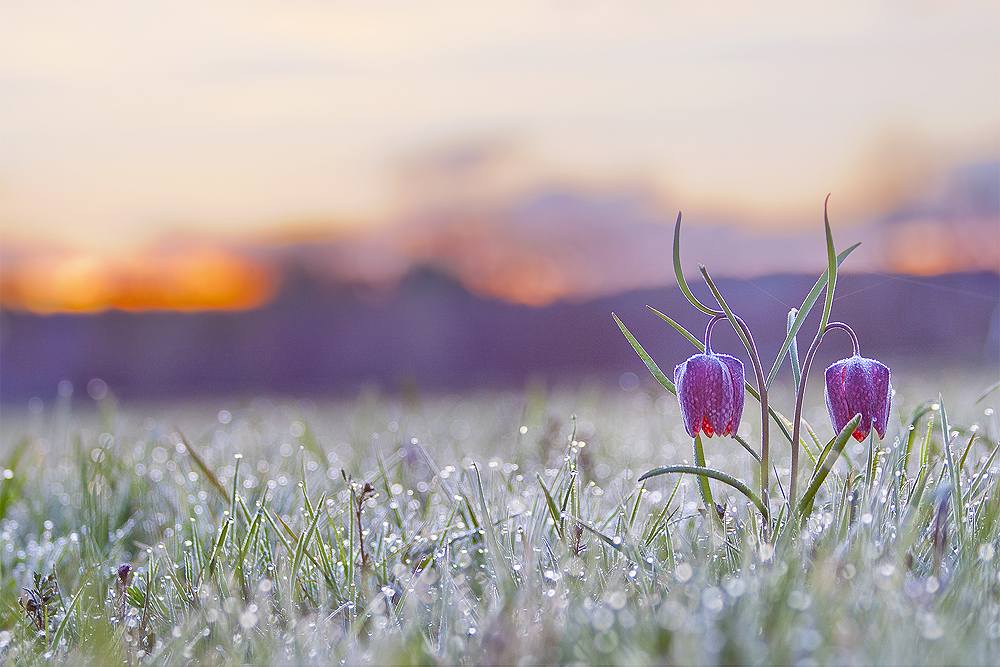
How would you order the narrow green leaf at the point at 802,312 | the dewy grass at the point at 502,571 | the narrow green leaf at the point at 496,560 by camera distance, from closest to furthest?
the dewy grass at the point at 502,571 → the narrow green leaf at the point at 496,560 → the narrow green leaf at the point at 802,312

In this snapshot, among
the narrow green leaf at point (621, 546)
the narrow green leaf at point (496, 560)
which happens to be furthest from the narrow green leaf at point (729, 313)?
the narrow green leaf at point (496, 560)

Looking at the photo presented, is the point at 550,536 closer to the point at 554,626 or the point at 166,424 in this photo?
the point at 554,626

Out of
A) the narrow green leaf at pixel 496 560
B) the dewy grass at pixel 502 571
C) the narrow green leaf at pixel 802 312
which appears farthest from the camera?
the narrow green leaf at pixel 802 312

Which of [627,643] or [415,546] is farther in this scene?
[415,546]

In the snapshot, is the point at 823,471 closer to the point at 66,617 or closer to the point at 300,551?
the point at 300,551

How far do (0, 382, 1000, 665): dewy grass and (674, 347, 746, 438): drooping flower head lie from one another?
144 millimetres

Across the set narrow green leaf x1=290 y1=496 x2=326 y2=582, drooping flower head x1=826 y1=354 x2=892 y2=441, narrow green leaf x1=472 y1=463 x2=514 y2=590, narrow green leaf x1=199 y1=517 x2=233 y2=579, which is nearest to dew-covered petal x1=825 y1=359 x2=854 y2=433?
drooping flower head x1=826 y1=354 x2=892 y2=441

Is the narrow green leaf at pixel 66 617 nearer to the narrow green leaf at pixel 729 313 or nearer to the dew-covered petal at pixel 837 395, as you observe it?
the narrow green leaf at pixel 729 313

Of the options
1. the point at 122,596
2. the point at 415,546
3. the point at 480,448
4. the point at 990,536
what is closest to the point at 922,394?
the point at 480,448

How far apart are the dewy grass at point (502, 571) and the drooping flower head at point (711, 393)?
14cm

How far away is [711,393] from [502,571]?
0.38m

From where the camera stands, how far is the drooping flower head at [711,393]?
4.05 ft

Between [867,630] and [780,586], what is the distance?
0.31 feet

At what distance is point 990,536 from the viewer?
46.8 inches
